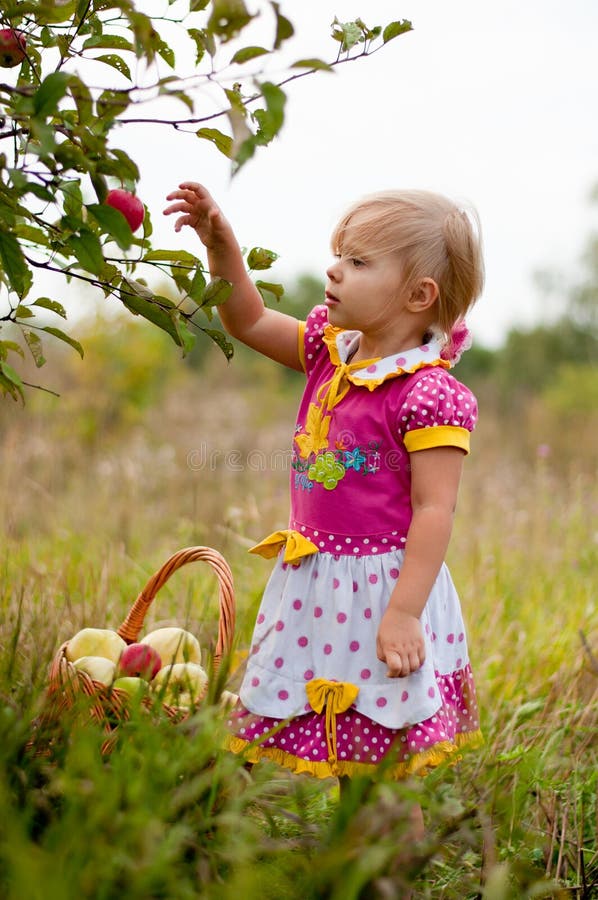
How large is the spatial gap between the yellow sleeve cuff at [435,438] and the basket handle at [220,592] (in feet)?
1.52

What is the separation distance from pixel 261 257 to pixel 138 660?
849 millimetres

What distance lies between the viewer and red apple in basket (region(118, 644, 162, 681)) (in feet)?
6.01

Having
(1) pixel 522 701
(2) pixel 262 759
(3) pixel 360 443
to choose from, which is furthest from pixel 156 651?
(1) pixel 522 701

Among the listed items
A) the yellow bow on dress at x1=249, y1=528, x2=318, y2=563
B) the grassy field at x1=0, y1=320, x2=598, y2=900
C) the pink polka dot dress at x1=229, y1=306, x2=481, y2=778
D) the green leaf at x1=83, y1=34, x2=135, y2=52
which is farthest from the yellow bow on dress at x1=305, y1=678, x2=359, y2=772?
the green leaf at x1=83, y1=34, x2=135, y2=52

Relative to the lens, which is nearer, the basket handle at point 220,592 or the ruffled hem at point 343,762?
the ruffled hem at point 343,762

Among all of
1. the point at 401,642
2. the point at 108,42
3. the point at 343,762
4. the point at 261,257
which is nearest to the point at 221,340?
the point at 261,257

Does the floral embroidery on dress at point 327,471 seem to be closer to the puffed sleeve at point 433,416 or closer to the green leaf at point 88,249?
the puffed sleeve at point 433,416

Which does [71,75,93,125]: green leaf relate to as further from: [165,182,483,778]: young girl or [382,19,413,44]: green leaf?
[382,19,413,44]: green leaf

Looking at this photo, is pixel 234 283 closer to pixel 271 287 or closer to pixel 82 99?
pixel 271 287

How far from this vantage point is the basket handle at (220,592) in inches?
68.2

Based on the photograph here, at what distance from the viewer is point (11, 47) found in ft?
4.58

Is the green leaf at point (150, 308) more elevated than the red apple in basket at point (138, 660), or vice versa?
the green leaf at point (150, 308)

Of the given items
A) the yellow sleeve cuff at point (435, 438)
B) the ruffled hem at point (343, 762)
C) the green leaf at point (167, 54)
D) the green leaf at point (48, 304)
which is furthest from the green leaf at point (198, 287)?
the ruffled hem at point (343, 762)

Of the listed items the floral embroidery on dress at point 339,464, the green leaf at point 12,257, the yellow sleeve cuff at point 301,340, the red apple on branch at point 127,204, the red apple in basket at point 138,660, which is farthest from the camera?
the yellow sleeve cuff at point 301,340
